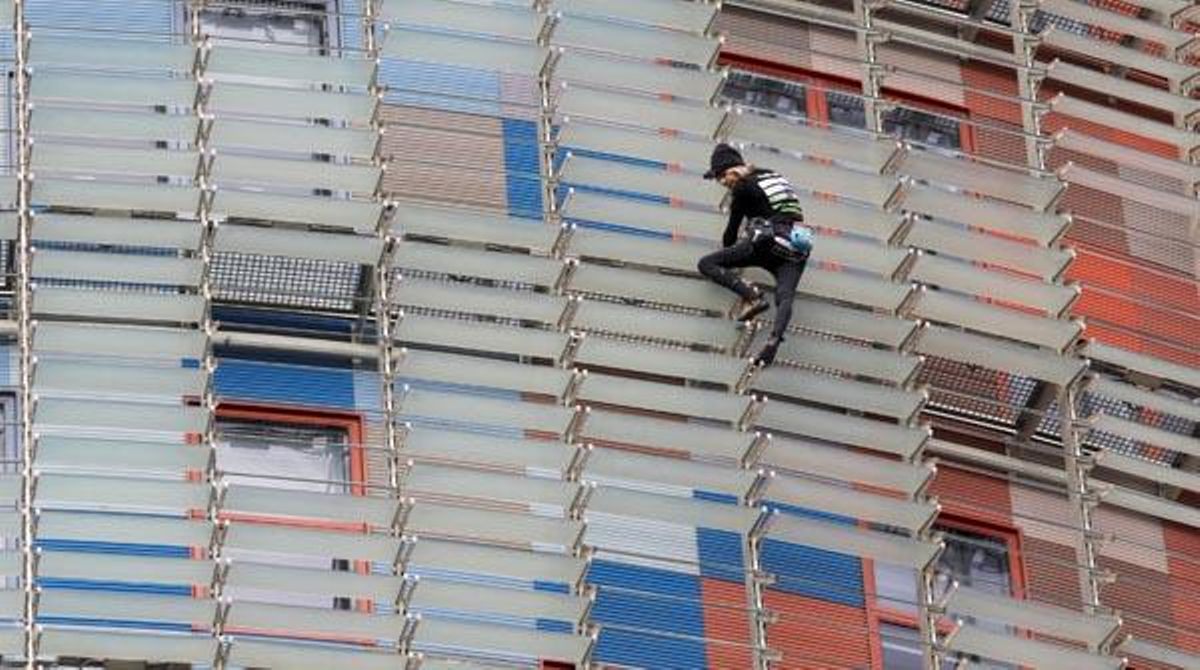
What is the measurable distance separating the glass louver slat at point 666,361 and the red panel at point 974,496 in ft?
9.69

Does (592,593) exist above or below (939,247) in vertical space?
below

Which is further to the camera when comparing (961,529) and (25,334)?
(961,529)

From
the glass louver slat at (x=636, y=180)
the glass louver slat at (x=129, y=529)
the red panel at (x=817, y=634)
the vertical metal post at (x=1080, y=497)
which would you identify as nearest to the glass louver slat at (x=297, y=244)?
the glass louver slat at (x=636, y=180)

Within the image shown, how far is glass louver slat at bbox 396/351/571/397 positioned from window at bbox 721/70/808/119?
5092 mm

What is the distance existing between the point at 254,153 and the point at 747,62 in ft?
16.9

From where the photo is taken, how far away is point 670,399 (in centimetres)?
4969

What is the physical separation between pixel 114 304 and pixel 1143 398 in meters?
8.50

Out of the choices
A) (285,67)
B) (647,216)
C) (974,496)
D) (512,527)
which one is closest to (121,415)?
(512,527)

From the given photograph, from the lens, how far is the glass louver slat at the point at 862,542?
1959 inches

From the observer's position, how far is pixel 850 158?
51.6m

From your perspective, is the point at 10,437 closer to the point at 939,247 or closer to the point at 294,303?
the point at 294,303

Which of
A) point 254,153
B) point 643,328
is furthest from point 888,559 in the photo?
point 254,153

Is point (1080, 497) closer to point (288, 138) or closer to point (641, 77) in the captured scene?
point (641, 77)

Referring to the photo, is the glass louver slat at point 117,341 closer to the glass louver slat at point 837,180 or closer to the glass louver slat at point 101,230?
the glass louver slat at point 101,230
